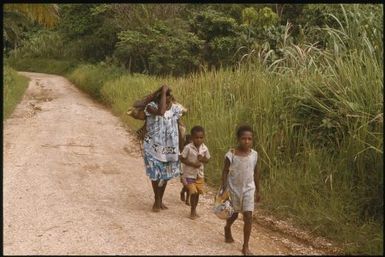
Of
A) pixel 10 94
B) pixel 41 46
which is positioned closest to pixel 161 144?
pixel 10 94

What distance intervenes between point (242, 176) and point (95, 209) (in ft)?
6.85

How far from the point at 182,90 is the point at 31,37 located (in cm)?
3120

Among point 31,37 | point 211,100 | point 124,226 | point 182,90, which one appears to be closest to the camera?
point 124,226

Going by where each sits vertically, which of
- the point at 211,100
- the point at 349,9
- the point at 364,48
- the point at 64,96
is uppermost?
the point at 349,9

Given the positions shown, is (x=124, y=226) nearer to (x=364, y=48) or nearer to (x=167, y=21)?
(x=364, y=48)

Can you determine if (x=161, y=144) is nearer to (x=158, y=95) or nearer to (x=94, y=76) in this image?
(x=158, y=95)

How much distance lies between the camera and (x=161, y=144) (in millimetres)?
6047

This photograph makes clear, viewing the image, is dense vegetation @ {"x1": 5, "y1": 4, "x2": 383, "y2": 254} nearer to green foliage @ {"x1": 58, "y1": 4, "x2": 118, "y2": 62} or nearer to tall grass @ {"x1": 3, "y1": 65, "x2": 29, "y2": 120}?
tall grass @ {"x1": 3, "y1": 65, "x2": 29, "y2": 120}

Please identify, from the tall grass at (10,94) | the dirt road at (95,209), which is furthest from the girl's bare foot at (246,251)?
the tall grass at (10,94)

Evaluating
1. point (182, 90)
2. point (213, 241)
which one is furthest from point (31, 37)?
point (213, 241)

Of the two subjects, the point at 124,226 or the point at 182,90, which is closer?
the point at 124,226

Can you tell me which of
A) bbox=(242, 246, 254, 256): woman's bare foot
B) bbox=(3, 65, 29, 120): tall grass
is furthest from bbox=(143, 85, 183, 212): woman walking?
bbox=(3, 65, 29, 120): tall grass

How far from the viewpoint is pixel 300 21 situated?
1725cm

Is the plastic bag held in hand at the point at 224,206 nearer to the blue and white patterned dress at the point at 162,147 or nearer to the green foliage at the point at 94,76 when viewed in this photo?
the blue and white patterned dress at the point at 162,147
